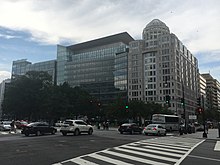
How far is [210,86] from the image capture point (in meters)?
180

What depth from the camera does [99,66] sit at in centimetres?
12875

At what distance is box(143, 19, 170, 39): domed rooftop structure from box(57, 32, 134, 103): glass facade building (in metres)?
10.5

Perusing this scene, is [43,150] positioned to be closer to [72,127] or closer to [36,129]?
[72,127]

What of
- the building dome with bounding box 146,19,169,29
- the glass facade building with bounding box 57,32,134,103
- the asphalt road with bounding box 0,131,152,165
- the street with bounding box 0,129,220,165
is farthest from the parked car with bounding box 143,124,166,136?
the building dome with bounding box 146,19,169,29

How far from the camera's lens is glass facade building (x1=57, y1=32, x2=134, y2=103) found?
124m

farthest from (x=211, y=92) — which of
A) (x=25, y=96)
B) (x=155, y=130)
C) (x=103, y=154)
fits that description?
(x=103, y=154)

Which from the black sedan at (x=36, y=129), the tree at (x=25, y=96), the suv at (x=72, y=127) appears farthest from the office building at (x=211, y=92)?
the black sedan at (x=36, y=129)

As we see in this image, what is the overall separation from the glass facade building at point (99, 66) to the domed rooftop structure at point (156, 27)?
10471mm

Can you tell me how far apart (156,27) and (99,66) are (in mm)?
37577

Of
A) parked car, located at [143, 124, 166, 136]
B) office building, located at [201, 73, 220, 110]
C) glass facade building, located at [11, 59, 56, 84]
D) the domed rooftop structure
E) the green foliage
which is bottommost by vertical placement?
parked car, located at [143, 124, 166, 136]

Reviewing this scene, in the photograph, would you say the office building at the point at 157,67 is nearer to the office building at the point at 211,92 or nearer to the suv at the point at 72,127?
the office building at the point at 211,92

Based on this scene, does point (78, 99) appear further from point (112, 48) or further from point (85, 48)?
point (85, 48)

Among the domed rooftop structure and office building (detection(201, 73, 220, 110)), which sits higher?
the domed rooftop structure

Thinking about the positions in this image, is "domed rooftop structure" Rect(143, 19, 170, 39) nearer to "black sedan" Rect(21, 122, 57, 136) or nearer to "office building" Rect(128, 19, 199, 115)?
"office building" Rect(128, 19, 199, 115)
